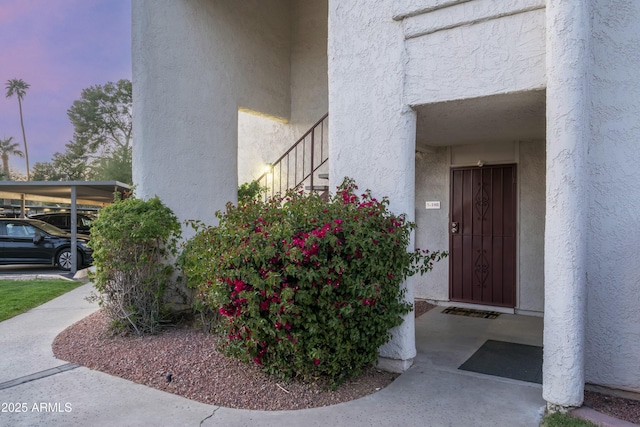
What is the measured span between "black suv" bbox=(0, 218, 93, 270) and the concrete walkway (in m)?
7.39

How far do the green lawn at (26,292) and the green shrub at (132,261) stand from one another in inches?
93.2

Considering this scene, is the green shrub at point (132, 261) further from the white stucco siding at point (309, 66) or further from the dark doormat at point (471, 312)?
the dark doormat at point (471, 312)

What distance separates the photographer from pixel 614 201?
11.8 feet

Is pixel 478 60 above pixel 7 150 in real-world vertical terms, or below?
below

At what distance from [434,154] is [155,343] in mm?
4961

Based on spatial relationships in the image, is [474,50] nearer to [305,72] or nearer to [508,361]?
[508,361]

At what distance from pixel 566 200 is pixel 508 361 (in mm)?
2095

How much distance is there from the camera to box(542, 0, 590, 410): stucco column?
313cm

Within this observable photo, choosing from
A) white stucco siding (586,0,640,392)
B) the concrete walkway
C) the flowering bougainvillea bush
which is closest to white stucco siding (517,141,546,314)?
the concrete walkway

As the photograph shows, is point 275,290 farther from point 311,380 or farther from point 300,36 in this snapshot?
point 300,36

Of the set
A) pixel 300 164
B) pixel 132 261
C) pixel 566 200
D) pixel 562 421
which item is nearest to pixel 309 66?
pixel 300 164

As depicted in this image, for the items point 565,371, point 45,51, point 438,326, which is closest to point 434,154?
point 438,326

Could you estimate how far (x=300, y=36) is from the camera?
8367 mm

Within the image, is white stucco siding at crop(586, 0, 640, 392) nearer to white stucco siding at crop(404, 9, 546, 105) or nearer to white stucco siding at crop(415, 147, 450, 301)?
white stucco siding at crop(404, 9, 546, 105)
